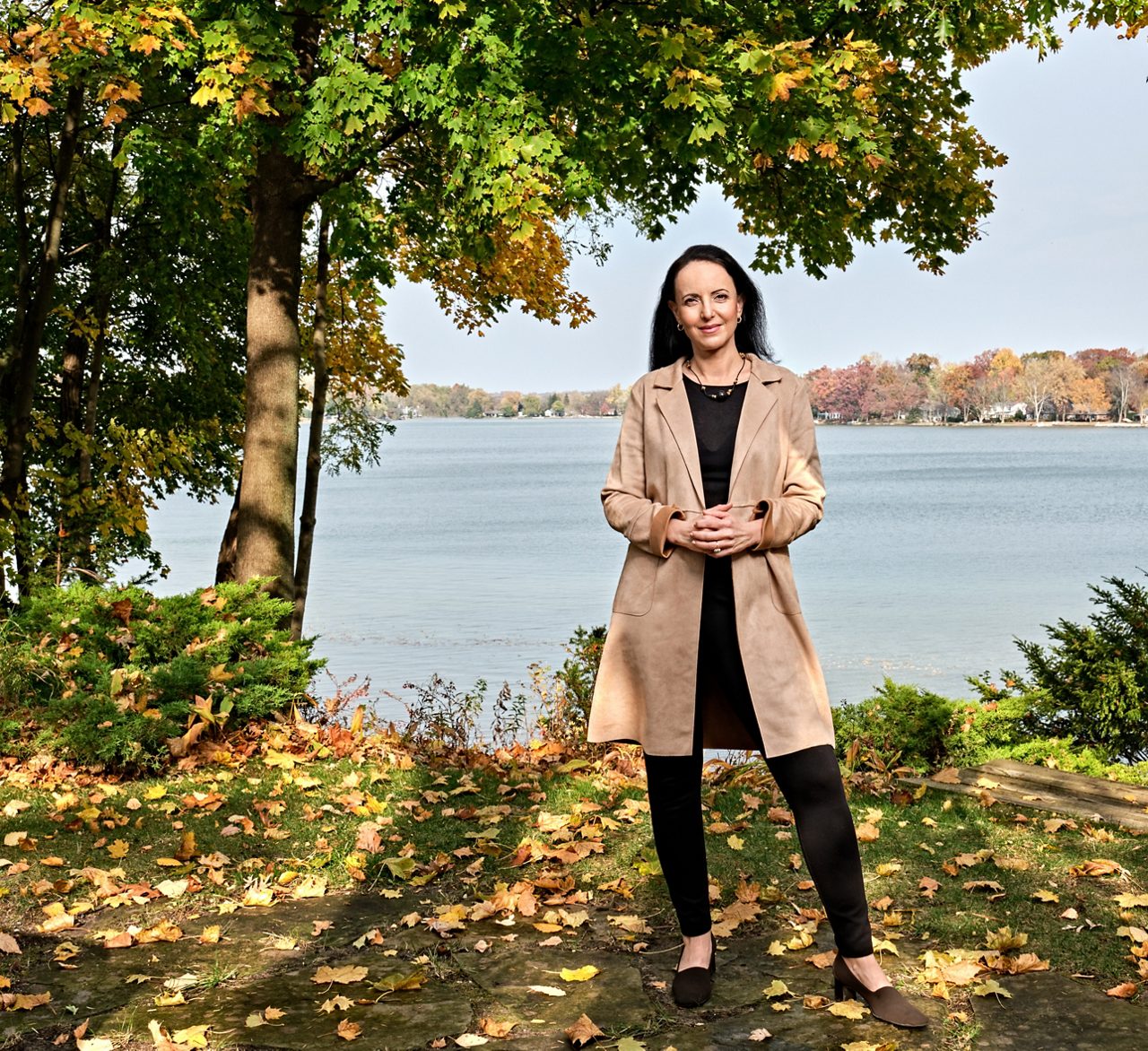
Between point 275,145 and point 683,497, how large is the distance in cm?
645

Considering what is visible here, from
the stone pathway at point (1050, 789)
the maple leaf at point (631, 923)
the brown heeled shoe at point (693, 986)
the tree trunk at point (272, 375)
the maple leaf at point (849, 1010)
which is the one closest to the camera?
the maple leaf at point (849, 1010)

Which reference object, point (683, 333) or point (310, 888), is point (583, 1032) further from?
point (683, 333)

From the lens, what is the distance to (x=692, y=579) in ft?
Answer: 12.3

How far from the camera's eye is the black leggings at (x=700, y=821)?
3635mm

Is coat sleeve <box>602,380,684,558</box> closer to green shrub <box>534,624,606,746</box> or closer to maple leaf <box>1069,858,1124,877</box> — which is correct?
maple leaf <box>1069,858,1124,877</box>

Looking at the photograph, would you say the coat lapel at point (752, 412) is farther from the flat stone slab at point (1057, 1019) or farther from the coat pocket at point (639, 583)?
the flat stone slab at point (1057, 1019)

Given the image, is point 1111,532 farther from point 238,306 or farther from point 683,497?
point 683,497

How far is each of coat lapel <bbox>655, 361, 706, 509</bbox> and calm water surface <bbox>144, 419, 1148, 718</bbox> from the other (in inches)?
18.0

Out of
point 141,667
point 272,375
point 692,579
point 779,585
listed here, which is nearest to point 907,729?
point 779,585

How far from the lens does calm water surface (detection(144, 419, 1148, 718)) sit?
2116cm

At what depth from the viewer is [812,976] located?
4145 millimetres

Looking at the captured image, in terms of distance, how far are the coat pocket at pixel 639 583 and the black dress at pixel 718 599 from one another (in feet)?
0.52

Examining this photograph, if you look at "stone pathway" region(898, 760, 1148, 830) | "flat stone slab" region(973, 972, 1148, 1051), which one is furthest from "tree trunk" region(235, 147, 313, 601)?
"flat stone slab" region(973, 972, 1148, 1051)

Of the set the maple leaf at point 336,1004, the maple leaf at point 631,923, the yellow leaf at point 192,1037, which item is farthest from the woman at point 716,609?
the yellow leaf at point 192,1037
